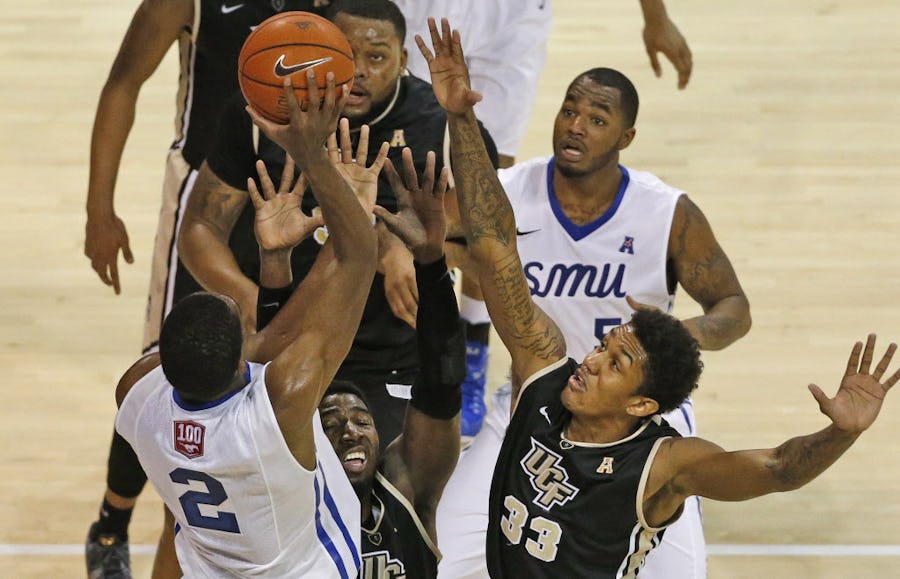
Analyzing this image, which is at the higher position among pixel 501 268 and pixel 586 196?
pixel 501 268

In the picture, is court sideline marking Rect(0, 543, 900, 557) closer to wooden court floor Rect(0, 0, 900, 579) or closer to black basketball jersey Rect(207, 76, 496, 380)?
wooden court floor Rect(0, 0, 900, 579)

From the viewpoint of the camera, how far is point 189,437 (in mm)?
3211

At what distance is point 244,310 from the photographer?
438cm

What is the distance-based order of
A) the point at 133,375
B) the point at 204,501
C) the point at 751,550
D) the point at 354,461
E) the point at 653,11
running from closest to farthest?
the point at 204,501, the point at 133,375, the point at 354,461, the point at 751,550, the point at 653,11

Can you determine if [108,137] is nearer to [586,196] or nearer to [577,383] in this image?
[586,196]

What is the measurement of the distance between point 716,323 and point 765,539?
110 centimetres

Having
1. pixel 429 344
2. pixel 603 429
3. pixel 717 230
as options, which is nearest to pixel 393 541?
pixel 429 344

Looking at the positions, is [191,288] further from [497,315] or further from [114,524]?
[497,315]

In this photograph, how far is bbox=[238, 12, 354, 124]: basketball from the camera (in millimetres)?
3877

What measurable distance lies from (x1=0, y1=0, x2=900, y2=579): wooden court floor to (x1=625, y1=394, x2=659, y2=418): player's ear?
67.8 inches

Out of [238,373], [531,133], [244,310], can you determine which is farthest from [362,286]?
[531,133]

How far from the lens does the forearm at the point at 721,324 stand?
4.63m

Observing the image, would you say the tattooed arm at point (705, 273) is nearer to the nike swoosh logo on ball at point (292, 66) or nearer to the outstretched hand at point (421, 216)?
the outstretched hand at point (421, 216)

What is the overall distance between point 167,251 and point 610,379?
7.05 feet
